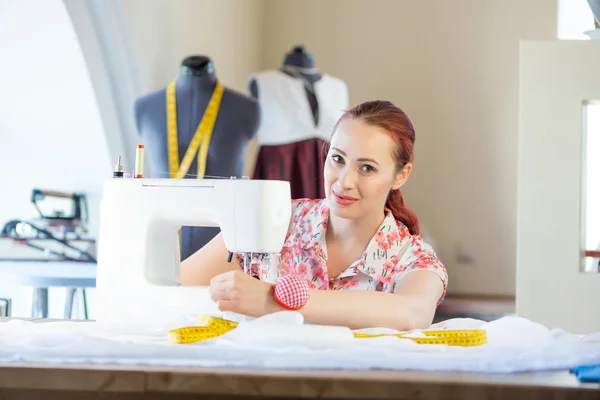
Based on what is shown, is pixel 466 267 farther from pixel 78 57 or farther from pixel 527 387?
pixel 527 387

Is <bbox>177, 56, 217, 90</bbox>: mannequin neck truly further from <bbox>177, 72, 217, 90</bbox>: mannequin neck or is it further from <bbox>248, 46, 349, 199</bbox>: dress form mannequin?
<bbox>248, 46, 349, 199</bbox>: dress form mannequin

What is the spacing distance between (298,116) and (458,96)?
1.83 m

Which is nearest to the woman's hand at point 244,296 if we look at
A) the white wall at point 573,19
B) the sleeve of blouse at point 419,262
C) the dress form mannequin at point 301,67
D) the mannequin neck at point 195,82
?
the sleeve of blouse at point 419,262

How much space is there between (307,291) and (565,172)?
2375 millimetres

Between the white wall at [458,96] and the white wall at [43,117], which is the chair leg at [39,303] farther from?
the white wall at [458,96]

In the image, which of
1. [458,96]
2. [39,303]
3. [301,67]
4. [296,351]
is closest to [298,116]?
[301,67]

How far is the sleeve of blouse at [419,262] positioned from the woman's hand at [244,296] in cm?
49

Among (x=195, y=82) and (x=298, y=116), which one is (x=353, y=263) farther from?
(x=298, y=116)

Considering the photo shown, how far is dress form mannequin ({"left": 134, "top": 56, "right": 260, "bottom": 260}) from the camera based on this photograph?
11.4 feet

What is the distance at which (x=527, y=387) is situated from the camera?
1.01 meters

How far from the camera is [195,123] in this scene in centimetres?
349

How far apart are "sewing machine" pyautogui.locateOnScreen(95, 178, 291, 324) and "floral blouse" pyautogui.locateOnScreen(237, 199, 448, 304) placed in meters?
0.23

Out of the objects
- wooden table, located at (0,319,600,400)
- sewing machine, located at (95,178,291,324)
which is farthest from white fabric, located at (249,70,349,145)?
wooden table, located at (0,319,600,400)

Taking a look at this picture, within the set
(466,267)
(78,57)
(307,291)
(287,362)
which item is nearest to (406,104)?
(466,267)
